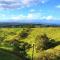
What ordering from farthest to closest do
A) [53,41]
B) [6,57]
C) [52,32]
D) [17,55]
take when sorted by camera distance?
[52,32] → [53,41] → [17,55] → [6,57]

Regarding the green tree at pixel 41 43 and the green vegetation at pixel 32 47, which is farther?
the green tree at pixel 41 43

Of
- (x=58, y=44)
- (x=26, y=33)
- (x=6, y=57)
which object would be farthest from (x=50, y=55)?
(x=26, y=33)

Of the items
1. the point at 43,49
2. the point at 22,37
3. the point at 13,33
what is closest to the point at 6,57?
the point at 43,49

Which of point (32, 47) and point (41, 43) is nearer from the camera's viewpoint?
point (41, 43)

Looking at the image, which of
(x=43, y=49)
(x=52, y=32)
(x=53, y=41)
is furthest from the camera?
(x=52, y=32)

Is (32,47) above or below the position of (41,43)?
below

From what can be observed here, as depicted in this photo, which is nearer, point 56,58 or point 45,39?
point 56,58

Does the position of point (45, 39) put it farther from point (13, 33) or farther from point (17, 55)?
point (13, 33)

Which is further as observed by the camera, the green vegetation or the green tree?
the green tree

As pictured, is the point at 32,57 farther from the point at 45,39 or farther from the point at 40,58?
the point at 45,39
